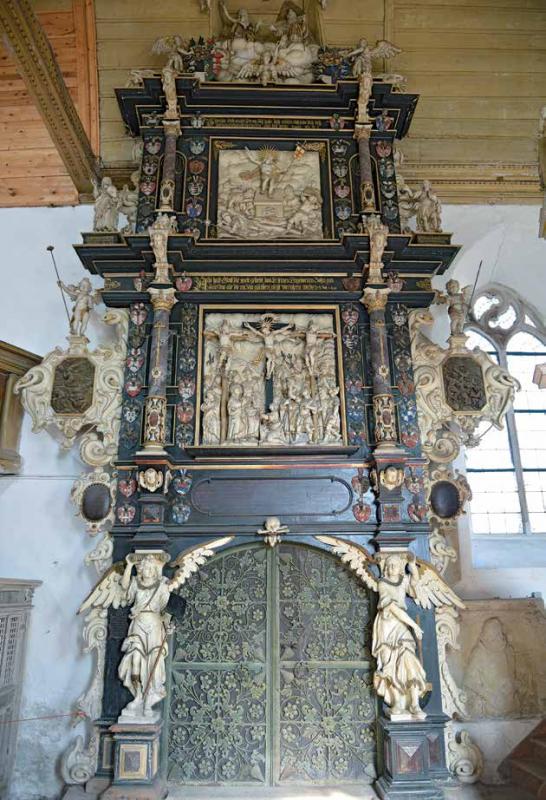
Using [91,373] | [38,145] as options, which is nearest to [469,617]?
[91,373]

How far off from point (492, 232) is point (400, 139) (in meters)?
1.76

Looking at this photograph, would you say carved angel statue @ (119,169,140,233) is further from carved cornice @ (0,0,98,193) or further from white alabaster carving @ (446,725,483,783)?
white alabaster carving @ (446,725,483,783)

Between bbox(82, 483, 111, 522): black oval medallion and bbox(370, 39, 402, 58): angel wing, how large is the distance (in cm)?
636

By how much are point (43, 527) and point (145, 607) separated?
206 centimetres

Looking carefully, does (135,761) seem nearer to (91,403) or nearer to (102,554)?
(102,554)

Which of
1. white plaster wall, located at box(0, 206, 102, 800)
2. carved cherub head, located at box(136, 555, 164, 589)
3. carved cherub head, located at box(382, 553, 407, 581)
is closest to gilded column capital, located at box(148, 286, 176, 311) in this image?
white plaster wall, located at box(0, 206, 102, 800)

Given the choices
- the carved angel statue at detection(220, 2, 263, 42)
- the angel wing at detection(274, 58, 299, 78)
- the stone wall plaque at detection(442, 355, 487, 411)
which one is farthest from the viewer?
the carved angel statue at detection(220, 2, 263, 42)

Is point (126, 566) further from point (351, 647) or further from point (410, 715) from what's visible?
point (410, 715)

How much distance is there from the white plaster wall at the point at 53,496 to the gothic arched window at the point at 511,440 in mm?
380

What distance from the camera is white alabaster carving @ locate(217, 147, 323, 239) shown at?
296 inches

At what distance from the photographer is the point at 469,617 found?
6859mm

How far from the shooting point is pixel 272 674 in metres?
6.00

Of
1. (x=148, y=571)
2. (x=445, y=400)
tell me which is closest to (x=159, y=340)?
(x=148, y=571)

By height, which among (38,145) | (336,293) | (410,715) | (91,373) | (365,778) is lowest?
(365,778)
